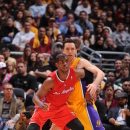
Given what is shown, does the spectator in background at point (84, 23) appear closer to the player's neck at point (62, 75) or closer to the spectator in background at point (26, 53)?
the spectator in background at point (26, 53)

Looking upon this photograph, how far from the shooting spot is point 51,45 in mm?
10258

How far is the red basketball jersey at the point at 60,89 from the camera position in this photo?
202 inches

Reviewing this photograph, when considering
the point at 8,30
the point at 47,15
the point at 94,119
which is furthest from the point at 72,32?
the point at 94,119

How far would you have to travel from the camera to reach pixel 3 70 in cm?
877

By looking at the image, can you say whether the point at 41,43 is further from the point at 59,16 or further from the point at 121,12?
the point at 121,12

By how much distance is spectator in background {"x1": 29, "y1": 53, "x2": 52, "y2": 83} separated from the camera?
917 cm

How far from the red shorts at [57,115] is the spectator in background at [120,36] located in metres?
6.43

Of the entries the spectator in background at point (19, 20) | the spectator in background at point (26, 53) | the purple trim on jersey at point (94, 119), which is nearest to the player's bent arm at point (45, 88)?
the purple trim on jersey at point (94, 119)

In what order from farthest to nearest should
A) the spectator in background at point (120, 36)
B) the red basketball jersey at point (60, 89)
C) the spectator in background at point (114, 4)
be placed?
the spectator in background at point (114, 4) → the spectator in background at point (120, 36) → the red basketball jersey at point (60, 89)

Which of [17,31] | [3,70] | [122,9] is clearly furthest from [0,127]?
[122,9]

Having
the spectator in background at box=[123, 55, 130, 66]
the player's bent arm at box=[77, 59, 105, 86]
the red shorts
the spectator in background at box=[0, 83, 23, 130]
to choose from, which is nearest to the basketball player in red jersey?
the red shorts

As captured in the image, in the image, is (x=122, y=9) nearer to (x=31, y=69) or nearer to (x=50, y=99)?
(x=31, y=69)

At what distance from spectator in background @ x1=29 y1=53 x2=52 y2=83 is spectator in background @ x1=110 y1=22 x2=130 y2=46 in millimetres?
2988

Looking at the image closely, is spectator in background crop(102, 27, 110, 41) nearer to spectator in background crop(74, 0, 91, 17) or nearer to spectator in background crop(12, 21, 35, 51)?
spectator in background crop(74, 0, 91, 17)
